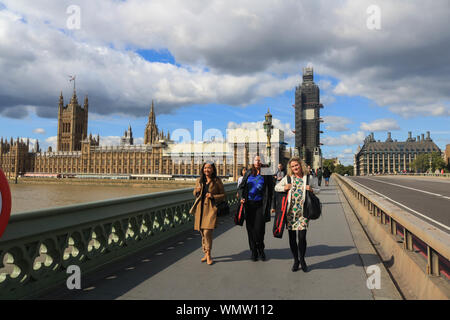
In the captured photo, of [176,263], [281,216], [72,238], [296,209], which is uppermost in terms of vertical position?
[296,209]

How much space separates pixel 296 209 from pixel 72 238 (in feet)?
11.1

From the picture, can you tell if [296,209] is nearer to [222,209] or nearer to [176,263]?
[222,209]

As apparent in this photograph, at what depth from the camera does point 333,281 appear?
4.53m

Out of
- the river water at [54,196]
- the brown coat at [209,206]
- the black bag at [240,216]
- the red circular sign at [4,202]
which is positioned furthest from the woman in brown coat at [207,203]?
the river water at [54,196]

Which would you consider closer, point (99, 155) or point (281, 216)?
point (281, 216)

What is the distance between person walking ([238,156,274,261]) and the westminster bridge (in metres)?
0.44

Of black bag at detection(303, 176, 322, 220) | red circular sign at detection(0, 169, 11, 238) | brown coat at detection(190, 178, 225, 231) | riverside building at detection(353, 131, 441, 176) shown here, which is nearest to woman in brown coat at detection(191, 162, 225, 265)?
brown coat at detection(190, 178, 225, 231)

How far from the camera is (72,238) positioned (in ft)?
15.0

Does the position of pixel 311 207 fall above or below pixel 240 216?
above

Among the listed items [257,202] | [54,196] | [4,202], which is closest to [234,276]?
[257,202]
